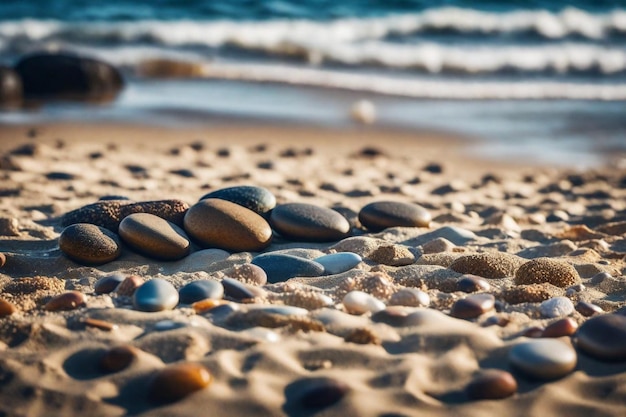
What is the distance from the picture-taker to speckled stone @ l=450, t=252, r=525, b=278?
2715 millimetres

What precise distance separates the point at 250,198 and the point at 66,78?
4988mm

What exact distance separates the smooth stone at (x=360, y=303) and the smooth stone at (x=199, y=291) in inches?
16.5

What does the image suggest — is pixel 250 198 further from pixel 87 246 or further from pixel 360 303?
pixel 360 303

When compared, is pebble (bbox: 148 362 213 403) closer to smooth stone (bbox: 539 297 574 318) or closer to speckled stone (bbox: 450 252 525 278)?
smooth stone (bbox: 539 297 574 318)

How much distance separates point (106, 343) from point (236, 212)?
1126 mm

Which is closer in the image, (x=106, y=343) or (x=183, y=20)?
(x=106, y=343)

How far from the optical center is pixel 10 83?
700 cm

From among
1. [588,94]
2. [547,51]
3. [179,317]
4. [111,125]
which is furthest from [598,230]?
[547,51]

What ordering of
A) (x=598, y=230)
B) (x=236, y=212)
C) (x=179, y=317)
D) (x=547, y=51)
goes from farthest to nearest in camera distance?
(x=547, y=51) → (x=598, y=230) → (x=236, y=212) → (x=179, y=317)

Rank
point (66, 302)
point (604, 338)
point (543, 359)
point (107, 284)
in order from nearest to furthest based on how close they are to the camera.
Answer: point (543, 359), point (604, 338), point (66, 302), point (107, 284)

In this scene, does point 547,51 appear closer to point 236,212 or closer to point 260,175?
point 260,175

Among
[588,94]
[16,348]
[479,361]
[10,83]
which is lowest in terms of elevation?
[16,348]

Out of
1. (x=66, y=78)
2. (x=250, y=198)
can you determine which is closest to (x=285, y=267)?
(x=250, y=198)

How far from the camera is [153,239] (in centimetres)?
283
